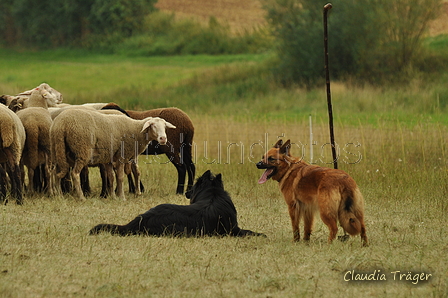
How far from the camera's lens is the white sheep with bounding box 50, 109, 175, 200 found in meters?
10.5

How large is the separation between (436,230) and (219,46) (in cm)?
3469

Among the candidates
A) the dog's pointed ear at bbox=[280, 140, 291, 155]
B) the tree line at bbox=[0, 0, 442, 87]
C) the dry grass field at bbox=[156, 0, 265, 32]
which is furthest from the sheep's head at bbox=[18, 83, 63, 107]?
the dry grass field at bbox=[156, 0, 265, 32]

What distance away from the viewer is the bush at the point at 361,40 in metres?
28.7

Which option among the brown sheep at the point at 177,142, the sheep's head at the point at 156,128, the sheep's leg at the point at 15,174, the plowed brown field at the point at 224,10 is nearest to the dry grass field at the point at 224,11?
the plowed brown field at the point at 224,10

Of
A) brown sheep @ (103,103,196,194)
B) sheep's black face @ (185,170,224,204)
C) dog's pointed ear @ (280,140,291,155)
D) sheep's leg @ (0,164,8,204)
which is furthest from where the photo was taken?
brown sheep @ (103,103,196,194)

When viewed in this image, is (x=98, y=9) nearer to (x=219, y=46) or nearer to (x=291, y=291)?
(x=219, y=46)

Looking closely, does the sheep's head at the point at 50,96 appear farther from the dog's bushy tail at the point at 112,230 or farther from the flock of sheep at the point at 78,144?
the dog's bushy tail at the point at 112,230

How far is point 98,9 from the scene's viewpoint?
45.8 meters

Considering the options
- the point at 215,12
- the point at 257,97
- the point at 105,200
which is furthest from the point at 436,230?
the point at 215,12

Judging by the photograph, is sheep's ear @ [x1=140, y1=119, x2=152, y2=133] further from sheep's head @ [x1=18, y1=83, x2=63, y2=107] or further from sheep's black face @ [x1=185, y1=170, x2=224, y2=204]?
sheep's black face @ [x1=185, y1=170, x2=224, y2=204]

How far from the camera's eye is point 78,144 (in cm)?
1054

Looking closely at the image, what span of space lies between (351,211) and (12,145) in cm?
550

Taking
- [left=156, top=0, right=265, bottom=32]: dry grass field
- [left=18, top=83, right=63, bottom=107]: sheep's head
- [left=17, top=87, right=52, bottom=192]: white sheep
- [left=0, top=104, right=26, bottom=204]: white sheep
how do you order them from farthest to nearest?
[left=156, top=0, right=265, bottom=32]: dry grass field < [left=18, top=83, right=63, bottom=107]: sheep's head < [left=17, top=87, right=52, bottom=192]: white sheep < [left=0, top=104, right=26, bottom=204]: white sheep

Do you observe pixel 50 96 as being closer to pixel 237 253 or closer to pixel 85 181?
pixel 85 181
